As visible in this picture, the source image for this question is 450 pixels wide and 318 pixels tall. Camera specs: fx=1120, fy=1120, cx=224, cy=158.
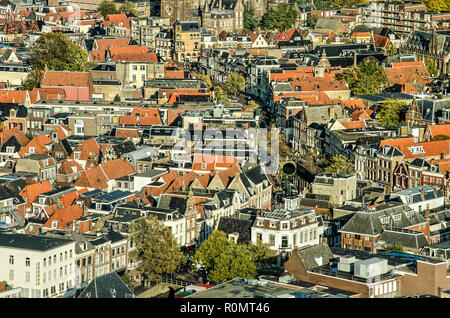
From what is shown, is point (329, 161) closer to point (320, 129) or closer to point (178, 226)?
point (320, 129)

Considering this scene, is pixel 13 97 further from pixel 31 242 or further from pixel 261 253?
pixel 261 253

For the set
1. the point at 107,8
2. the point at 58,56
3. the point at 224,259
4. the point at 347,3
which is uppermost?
the point at 347,3

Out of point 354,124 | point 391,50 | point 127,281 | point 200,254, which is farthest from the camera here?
point 391,50

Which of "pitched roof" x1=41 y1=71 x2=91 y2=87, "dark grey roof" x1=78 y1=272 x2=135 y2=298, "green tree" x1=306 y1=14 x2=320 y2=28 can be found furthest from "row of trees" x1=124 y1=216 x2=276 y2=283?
"green tree" x1=306 y1=14 x2=320 y2=28

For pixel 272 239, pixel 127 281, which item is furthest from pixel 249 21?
pixel 127 281

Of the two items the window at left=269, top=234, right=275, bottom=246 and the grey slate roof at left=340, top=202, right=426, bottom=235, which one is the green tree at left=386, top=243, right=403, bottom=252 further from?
the window at left=269, top=234, right=275, bottom=246
